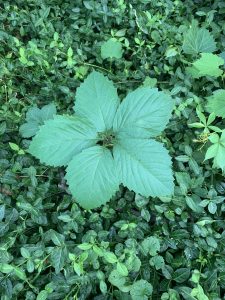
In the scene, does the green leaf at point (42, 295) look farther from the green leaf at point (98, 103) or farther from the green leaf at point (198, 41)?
the green leaf at point (198, 41)

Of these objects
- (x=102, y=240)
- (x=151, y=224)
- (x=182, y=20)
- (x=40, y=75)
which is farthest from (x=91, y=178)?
(x=182, y=20)

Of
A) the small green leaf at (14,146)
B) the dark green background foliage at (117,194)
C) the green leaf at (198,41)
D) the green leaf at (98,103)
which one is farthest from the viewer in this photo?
the green leaf at (198,41)

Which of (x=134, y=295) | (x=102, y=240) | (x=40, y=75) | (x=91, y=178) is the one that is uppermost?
(x=40, y=75)

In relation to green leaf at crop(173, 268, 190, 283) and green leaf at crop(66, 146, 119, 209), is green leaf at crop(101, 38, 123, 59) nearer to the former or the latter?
green leaf at crop(66, 146, 119, 209)

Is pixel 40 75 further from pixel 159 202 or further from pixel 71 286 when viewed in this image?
pixel 71 286

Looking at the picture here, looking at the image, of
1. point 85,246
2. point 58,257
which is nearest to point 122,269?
point 85,246

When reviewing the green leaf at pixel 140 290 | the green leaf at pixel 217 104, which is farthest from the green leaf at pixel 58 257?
the green leaf at pixel 217 104
